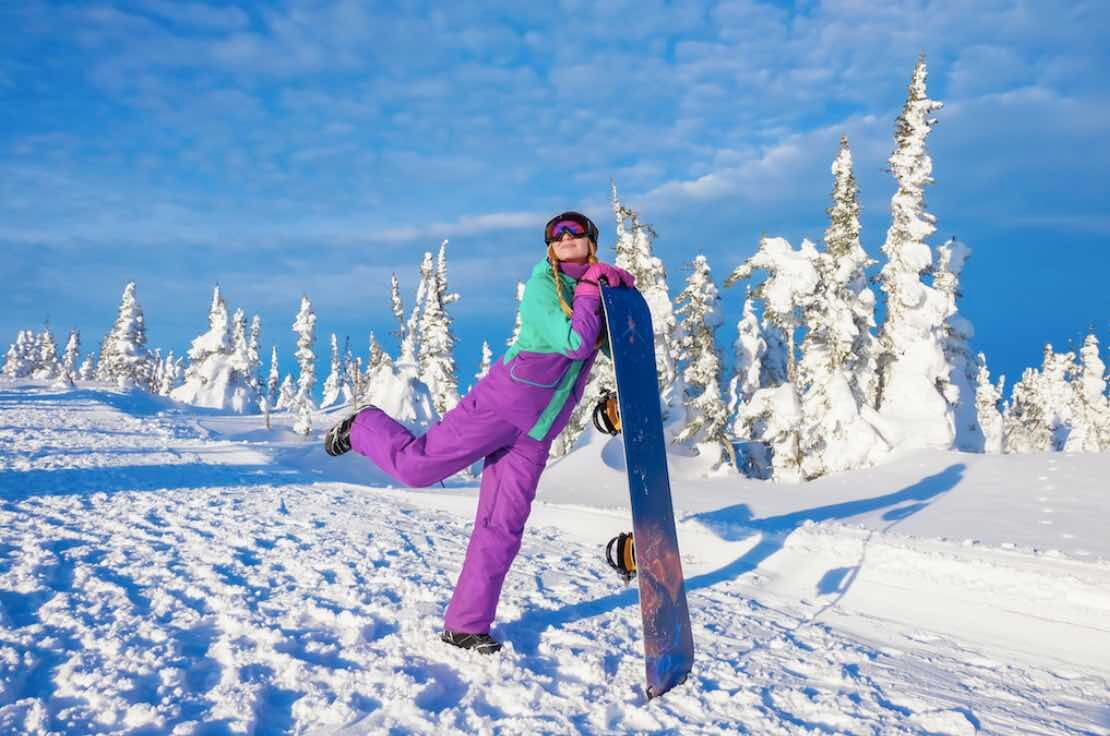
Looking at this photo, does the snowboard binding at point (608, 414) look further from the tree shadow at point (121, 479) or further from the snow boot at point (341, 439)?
the tree shadow at point (121, 479)

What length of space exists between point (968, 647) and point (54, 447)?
17415mm

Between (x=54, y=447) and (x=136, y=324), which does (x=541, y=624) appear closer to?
(x=54, y=447)

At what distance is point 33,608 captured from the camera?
12.1ft

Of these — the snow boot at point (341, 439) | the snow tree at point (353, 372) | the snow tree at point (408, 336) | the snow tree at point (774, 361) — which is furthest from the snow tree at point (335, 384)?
the snow boot at point (341, 439)

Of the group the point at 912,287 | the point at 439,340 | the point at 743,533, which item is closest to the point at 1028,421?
the point at 912,287

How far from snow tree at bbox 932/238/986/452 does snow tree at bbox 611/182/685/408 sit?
10.9 meters

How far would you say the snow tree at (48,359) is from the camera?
9224 cm

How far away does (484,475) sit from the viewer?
13.0 feet

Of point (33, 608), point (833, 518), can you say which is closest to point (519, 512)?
point (33, 608)

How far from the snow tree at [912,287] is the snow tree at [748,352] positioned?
31.6 ft

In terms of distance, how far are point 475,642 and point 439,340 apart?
38.9 m

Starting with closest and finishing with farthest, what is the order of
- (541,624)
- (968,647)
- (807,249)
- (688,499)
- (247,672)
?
(247,672) → (541,624) → (968,647) → (688,499) → (807,249)

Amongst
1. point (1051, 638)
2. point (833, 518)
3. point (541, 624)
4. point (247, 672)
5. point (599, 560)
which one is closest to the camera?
point (247, 672)

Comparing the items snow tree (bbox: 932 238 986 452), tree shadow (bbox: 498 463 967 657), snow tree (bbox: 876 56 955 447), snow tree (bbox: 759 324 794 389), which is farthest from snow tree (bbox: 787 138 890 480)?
snow tree (bbox: 759 324 794 389)
